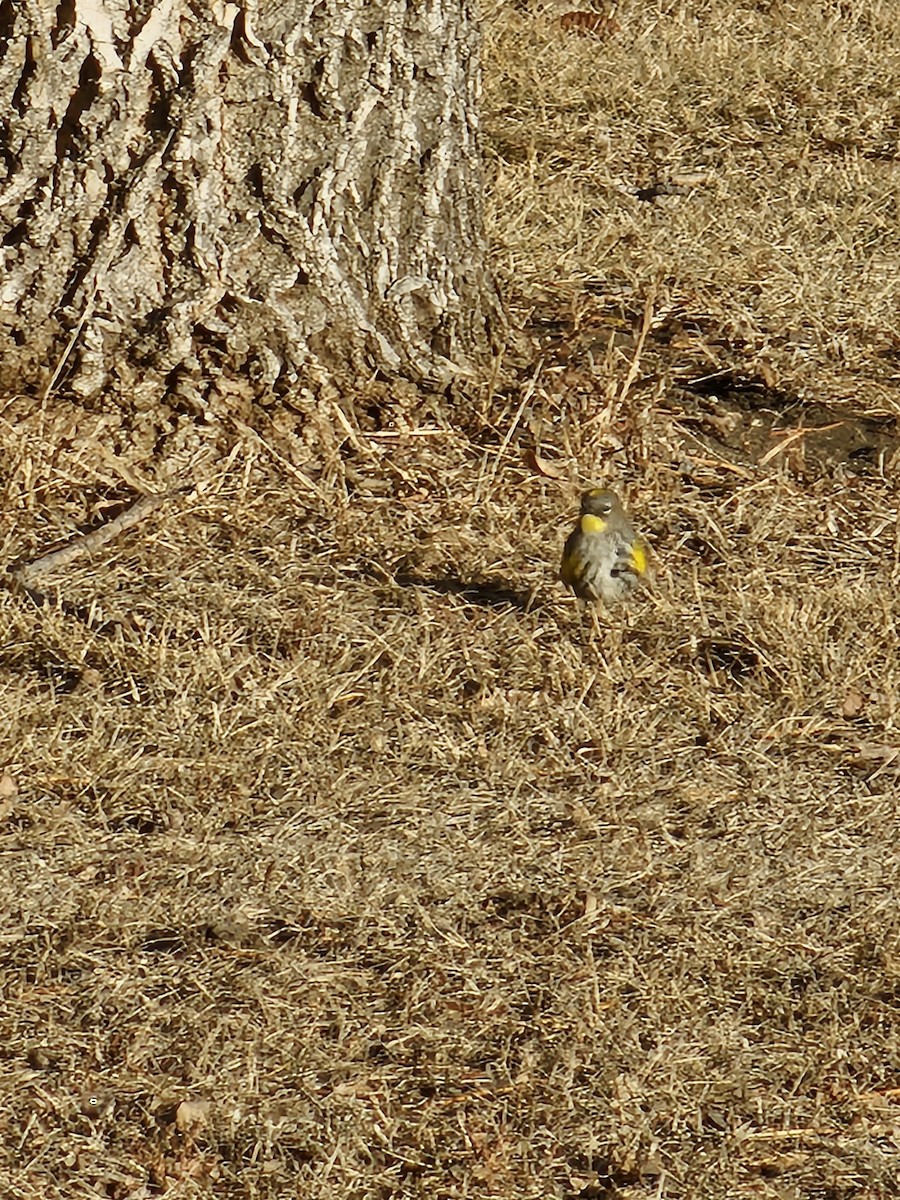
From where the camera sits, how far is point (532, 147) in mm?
7266

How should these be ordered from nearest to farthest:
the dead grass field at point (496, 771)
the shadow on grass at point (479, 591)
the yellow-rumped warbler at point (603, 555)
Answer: the dead grass field at point (496, 771) → the yellow-rumped warbler at point (603, 555) → the shadow on grass at point (479, 591)

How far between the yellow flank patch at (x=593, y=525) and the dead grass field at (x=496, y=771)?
0.24 metres

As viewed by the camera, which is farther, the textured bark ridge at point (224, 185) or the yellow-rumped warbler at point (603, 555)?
the textured bark ridge at point (224, 185)

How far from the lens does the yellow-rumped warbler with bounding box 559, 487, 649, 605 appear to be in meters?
5.03

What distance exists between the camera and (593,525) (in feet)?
16.8

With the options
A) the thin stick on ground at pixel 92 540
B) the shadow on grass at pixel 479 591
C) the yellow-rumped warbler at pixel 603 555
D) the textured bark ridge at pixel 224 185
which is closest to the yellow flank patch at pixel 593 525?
the yellow-rumped warbler at pixel 603 555

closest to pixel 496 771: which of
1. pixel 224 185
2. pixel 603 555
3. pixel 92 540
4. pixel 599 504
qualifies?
pixel 603 555

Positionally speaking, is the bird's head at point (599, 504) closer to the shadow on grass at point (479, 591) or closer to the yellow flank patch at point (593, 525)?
the yellow flank patch at point (593, 525)

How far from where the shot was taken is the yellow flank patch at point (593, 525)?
5.10 metres

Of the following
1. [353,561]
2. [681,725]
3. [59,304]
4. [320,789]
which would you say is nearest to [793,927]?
[681,725]

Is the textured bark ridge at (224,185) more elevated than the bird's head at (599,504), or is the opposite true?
the textured bark ridge at (224,185)

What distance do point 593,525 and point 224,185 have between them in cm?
143

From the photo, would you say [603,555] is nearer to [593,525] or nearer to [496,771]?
[593,525]

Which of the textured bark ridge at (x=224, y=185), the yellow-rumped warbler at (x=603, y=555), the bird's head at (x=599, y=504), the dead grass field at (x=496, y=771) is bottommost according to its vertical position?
the dead grass field at (x=496, y=771)
